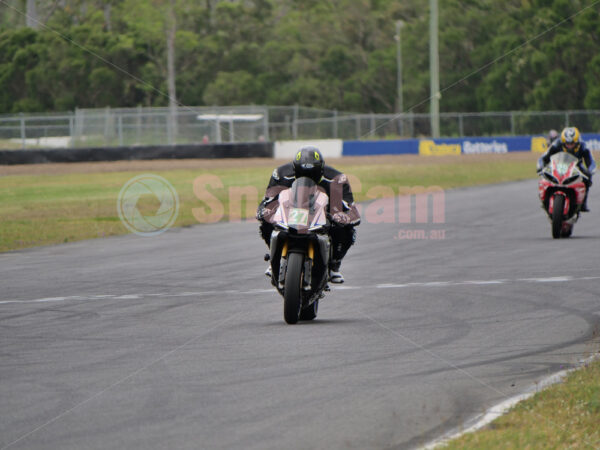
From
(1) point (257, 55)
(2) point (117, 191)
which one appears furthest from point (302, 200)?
(1) point (257, 55)

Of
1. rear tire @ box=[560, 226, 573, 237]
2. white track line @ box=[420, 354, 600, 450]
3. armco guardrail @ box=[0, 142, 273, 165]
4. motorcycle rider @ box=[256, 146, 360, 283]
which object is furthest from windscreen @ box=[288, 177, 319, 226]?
armco guardrail @ box=[0, 142, 273, 165]

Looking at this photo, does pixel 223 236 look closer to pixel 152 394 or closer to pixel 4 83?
pixel 152 394

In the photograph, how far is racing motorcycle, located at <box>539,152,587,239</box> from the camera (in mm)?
15844

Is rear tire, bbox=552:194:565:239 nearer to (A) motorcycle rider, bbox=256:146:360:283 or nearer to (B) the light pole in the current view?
(A) motorcycle rider, bbox=256:146:360:283

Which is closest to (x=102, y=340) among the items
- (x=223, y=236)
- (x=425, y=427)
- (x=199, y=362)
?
(x=199, y=362)

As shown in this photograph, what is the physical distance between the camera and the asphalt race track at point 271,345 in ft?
19.1

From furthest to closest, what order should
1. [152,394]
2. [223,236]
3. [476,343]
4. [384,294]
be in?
[223,236], [384,294], [476,343], [152,394]

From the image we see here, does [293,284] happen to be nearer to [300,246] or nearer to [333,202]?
[300,246]

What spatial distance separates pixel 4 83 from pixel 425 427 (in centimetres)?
7803

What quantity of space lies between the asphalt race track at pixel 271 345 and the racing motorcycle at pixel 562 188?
1.01m

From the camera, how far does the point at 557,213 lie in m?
16.0

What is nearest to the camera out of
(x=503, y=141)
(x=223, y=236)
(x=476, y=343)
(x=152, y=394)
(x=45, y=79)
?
(x=152, y=394)

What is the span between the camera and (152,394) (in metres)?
6.53

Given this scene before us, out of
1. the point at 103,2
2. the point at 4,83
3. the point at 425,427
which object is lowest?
the point at 425,427
